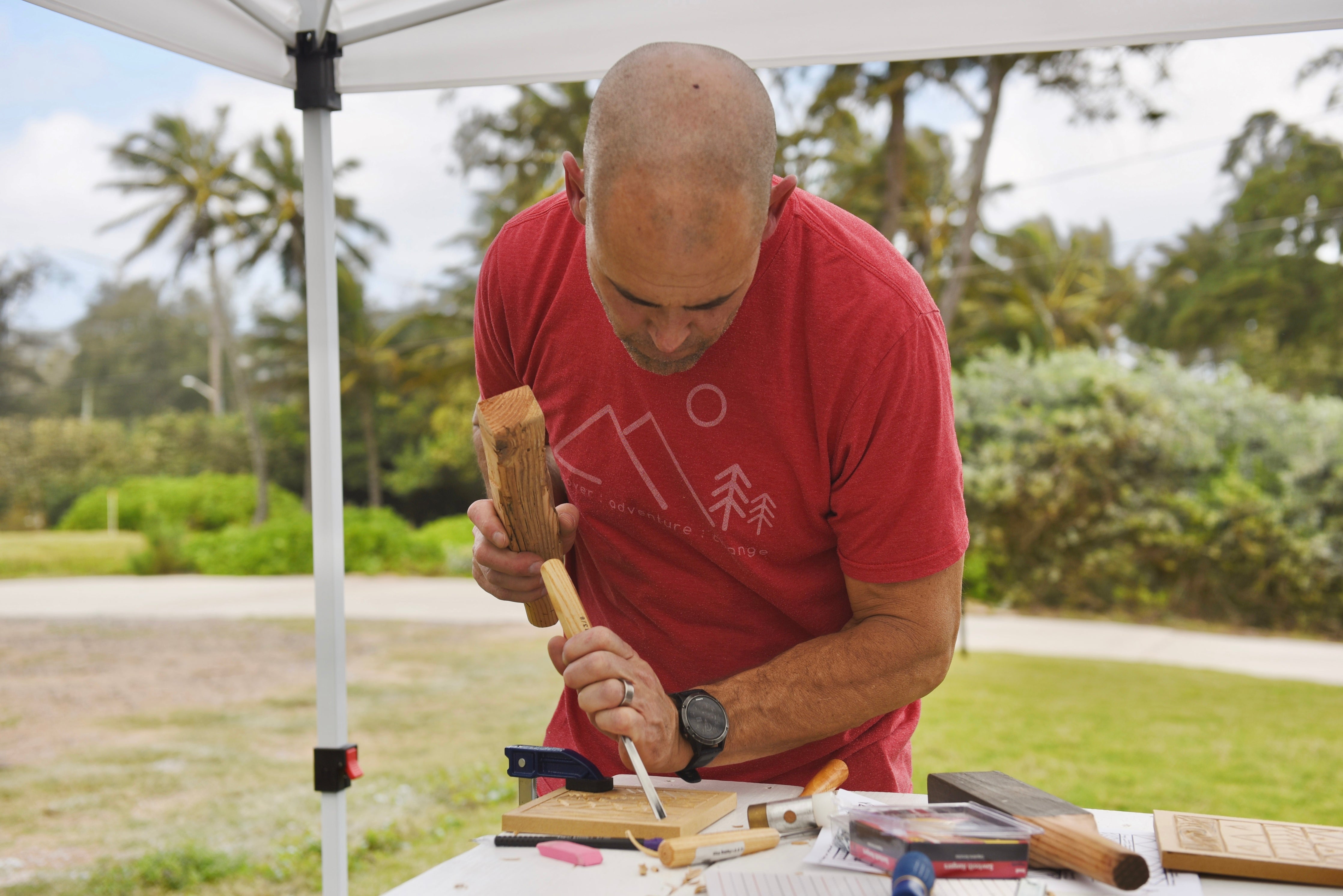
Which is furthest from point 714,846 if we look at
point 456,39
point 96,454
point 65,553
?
point 96,454

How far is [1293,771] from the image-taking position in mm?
7082

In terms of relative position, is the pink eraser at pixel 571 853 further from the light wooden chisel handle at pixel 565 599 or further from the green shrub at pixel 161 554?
the green shrub at pixel 161 554

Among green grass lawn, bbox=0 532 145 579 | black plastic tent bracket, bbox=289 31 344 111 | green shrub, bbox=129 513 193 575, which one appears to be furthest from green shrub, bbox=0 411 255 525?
black plastic tent bracket, bbox=289 31 344 111

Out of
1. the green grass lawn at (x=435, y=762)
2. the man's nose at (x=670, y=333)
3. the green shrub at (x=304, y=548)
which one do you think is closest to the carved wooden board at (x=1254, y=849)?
the man's nose at (x=670, y=333)

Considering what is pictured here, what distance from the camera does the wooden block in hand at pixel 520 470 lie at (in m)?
1.38

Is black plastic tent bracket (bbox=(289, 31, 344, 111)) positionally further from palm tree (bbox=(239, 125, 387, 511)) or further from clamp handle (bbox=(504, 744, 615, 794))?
palm tree (bbox=(239, 125, 387, 511))

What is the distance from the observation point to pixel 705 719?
1379mm

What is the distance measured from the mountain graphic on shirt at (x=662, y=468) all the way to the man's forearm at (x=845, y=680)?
214 mm

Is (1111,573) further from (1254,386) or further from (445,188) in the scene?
(445,188)

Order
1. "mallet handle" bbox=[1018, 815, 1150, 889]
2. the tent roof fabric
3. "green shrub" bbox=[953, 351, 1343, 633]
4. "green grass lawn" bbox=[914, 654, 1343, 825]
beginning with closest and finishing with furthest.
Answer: "mallet handle" bbox=[1018, 815, 1150, 889], the tent roof fabric, "green grass lawn" bbox=[914, 654, 1343, 825], "green shrub" bbox=[953, 351, 1343, 633]

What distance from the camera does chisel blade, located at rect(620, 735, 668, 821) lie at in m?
1.26

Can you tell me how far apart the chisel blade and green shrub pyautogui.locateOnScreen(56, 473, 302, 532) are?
19.9 metres

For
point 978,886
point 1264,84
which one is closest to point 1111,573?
point 1264,84

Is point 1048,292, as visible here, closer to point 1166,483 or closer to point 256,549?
point 1166,483
